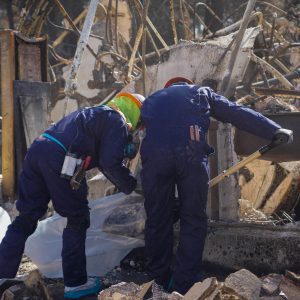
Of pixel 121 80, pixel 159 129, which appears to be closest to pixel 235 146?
pixel 159 129

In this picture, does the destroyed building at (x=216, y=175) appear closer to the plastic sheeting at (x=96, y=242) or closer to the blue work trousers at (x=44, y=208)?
the plastic sheeting at (x=96, y=242)

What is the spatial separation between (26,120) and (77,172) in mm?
2576

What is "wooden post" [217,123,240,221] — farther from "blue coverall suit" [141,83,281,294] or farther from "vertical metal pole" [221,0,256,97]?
"blue coverall suit" [141,83,281,294]

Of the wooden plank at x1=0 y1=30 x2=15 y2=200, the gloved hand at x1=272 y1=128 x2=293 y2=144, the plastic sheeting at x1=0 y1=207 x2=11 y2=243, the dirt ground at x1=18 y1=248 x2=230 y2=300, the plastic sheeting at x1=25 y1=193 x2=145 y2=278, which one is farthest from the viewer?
the wooden plank at x1=0 y1=30 x2=15 y2=200

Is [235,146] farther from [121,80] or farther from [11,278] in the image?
[121,80]

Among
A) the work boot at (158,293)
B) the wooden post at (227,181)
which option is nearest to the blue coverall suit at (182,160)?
the work boot at (158,293)

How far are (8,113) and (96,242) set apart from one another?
2.20 meters

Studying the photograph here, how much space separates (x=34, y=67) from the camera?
21.2 ft

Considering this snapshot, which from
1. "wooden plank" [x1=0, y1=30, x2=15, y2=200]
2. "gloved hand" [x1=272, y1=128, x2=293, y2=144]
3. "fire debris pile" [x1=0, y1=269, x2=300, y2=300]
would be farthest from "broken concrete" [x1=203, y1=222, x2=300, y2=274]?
"wooden plank" [x1=0, y1=30, x2=15, y2=200]

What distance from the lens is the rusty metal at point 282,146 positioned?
13.0 feet

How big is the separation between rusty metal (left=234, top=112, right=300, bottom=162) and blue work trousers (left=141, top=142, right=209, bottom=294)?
536 mm

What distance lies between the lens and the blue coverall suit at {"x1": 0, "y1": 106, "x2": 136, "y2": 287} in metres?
3.87

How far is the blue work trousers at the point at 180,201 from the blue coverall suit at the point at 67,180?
216 millimetres

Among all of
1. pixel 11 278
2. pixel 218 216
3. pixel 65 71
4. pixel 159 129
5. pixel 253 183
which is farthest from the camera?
pixel 65 71
